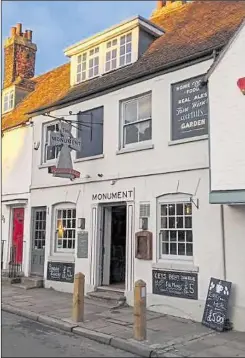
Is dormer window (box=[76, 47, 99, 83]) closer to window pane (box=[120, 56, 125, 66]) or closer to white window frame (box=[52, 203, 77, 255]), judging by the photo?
window pane (box=[120, 56, 125, 66])

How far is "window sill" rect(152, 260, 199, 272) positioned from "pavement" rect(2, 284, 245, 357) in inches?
43.8

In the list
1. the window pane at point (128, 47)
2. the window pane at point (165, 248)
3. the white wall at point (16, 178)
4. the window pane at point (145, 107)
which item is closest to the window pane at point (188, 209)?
the window pane at point (165, 248)

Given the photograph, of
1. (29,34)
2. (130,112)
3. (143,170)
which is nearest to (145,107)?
(130,112)

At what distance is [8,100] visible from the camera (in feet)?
62.8

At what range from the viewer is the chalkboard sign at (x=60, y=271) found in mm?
13117

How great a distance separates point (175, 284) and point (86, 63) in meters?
8.43

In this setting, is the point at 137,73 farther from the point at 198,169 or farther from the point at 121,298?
the point at 121,298

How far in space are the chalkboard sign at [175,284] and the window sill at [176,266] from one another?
10 centimetres

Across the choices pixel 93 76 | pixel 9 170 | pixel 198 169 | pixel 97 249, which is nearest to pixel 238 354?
pixel 198 169

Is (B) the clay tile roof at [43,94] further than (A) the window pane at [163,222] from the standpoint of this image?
Yes

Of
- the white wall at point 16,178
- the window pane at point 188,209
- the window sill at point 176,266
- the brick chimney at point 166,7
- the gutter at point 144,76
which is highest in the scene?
the brick chimney at point 166,7

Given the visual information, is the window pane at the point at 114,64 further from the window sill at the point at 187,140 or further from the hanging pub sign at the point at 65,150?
the window sill at the point at 187,140

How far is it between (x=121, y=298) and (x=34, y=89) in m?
11.4

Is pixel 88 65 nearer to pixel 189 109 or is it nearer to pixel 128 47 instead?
pixel 128 47
